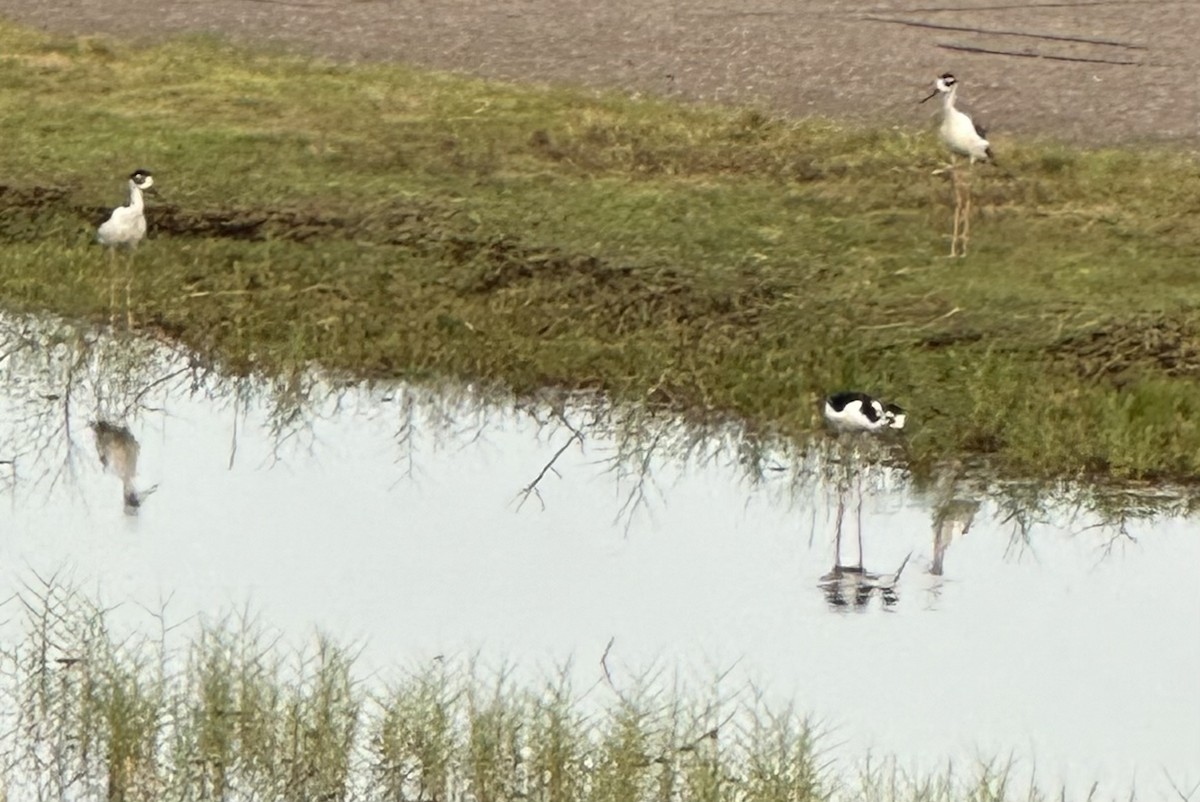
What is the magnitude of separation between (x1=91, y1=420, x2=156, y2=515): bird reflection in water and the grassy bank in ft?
2.59

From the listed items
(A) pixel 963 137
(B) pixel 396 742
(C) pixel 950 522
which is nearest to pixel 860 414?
(C) pixel 950 522

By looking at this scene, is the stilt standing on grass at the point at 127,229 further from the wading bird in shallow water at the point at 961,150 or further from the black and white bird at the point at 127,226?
the wading bird in shallow water at the point at 961,150

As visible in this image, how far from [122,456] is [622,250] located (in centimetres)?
247

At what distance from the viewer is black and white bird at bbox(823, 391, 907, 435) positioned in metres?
8.07

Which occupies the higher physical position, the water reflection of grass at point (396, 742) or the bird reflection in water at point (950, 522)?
the bird reflection in water at point (950, 522)

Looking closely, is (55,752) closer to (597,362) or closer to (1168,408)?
(597,362)

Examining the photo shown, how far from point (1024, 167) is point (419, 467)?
3.74 m

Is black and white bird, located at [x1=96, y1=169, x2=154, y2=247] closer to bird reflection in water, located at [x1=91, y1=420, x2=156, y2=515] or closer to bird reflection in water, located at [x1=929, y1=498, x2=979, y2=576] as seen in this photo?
bird reflection in water, located at [x1=91, y1=420, x2=156, y2=515]

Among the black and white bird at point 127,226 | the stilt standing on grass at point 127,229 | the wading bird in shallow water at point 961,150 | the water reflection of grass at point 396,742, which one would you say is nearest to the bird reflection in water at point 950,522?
the water reflection of grass at point 396,742

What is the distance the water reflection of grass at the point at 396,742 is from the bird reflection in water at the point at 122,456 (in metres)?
1.53

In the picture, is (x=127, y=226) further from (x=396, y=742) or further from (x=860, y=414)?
Result: (x=396, y=742)

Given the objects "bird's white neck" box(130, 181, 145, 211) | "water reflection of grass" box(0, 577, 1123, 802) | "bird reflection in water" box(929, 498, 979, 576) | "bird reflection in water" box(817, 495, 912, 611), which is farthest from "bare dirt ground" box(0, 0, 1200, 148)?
"water reflection of grass" box(0, 577, 1123, 802)

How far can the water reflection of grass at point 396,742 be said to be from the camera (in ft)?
18.7

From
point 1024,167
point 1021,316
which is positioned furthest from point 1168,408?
point 1024,167
